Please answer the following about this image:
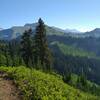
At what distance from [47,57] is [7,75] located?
36057 millimetres

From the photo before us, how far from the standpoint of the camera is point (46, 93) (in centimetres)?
2092

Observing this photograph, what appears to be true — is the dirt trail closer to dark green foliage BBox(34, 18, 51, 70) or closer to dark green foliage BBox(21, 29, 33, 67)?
dark green foliage BBox(34, 18, 51, 70)

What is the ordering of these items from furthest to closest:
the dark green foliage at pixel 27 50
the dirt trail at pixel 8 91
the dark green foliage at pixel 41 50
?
the dark green foliage at pixel 27 50, the dark green foliage at pixel 41 50, the dirt trail at pixel 8 91

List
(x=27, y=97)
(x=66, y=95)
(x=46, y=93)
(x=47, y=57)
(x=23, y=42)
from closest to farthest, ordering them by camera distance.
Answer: (x=27, y=97) < (x=46, y=93) < (x=66, y=95) < (x=47, y=57) < (x=23, y=42)

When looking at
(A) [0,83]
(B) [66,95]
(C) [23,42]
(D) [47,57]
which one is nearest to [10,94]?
(A) [0,83]

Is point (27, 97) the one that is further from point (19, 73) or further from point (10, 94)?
point (19, 73)

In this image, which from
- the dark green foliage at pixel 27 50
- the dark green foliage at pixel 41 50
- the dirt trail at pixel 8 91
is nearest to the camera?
the dirt trail at pixel 8 91

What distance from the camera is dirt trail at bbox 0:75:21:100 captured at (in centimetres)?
1985

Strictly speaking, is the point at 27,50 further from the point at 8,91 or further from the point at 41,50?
the point at 8,91

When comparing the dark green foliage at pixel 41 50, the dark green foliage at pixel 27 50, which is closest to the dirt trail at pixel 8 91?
the dark green foliage at pixel 41 50

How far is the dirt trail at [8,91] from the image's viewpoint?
19.8 metres

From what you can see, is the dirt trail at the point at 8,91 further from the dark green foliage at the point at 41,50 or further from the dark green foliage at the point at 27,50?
the dark green foliage at the point at 27,50

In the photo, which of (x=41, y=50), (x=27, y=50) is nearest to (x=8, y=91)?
(x=41, y=50)

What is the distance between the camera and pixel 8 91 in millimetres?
21328
